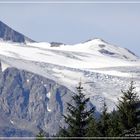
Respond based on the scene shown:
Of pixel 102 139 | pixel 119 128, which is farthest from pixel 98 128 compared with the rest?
pixel 102 139

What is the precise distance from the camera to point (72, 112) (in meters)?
27.2

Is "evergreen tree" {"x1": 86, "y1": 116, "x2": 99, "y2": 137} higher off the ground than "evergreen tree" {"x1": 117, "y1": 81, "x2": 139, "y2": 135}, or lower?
lower

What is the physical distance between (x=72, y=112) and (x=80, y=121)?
700 millimetres

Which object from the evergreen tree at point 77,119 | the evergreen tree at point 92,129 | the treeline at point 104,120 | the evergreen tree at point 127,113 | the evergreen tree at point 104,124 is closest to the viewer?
the evergreen tree at point 127,113

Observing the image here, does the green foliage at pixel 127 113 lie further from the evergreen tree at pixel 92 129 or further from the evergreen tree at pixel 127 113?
the evergreen tree at pixel 92 129

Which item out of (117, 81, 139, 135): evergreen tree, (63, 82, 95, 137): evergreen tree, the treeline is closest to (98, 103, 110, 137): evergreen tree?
the treeline

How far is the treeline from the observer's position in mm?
22656

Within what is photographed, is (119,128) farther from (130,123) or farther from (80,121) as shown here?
(80,121)

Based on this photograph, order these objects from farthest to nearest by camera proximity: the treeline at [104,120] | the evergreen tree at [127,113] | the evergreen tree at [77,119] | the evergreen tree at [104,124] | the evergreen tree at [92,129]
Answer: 1. the evergreen tree at [77,119]
2. the evergreen tree at [104,124]
3. the evergreen tree at [92,129]
4. the treeline at [104,120]
5. the evergreen tree at [127,113]

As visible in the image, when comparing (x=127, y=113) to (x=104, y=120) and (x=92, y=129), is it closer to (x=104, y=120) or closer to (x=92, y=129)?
(x=92, y=129)

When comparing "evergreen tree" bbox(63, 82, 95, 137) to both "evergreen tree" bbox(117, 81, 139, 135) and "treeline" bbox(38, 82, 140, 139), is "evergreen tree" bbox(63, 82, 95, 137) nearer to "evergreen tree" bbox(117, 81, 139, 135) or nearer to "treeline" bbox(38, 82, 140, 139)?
"treeline" bbox(38, 82, 140, 139)

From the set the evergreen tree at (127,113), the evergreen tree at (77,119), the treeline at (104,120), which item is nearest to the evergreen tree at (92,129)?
the treeline at (104,120)

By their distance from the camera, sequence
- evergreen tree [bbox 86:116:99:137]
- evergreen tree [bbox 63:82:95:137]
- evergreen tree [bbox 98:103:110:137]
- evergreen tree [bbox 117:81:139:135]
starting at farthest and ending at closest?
evergreen tree [bbox 63:82:95:137]
evergreen tree [bbox 98:103:110:137]
evergreen tree [bbox 86:116:99:137]
evergreen tree [bbox 117:81:139:135]

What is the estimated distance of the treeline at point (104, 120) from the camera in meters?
22.7
